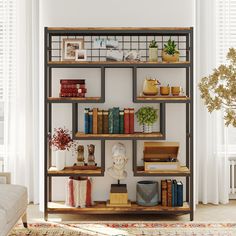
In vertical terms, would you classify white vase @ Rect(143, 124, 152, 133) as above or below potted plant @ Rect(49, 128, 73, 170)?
above

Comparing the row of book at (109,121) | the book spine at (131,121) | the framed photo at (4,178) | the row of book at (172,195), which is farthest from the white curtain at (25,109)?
the row of book at (172,195)

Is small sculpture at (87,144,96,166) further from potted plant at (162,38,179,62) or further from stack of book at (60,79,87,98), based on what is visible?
potted plant at (162,38,179,62)

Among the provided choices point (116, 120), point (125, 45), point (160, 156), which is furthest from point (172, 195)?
point (125, 45)

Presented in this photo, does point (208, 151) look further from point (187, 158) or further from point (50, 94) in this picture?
point (50, 94)

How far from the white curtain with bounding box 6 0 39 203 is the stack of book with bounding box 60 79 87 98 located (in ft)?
2.49

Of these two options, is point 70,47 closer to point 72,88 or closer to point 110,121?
point 72,88

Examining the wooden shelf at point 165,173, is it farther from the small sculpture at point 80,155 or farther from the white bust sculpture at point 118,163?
the small sculpture at point 80,155

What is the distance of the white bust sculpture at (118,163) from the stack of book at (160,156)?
22 cm

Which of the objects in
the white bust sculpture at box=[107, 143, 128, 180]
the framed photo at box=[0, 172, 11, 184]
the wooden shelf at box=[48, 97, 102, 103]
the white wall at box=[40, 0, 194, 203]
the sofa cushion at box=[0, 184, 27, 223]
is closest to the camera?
the sofa cushion at box=[0, 184, 27, 223]

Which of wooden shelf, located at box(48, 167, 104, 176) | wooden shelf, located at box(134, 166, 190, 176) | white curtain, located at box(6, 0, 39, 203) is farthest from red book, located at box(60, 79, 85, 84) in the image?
wooden shelf, located at box(134, 166, 190, 176)

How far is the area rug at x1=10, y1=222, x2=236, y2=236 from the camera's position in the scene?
4.54 meters

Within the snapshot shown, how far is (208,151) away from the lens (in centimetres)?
570

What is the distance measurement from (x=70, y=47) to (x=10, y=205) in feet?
6.16

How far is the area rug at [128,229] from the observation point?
4539 mm
